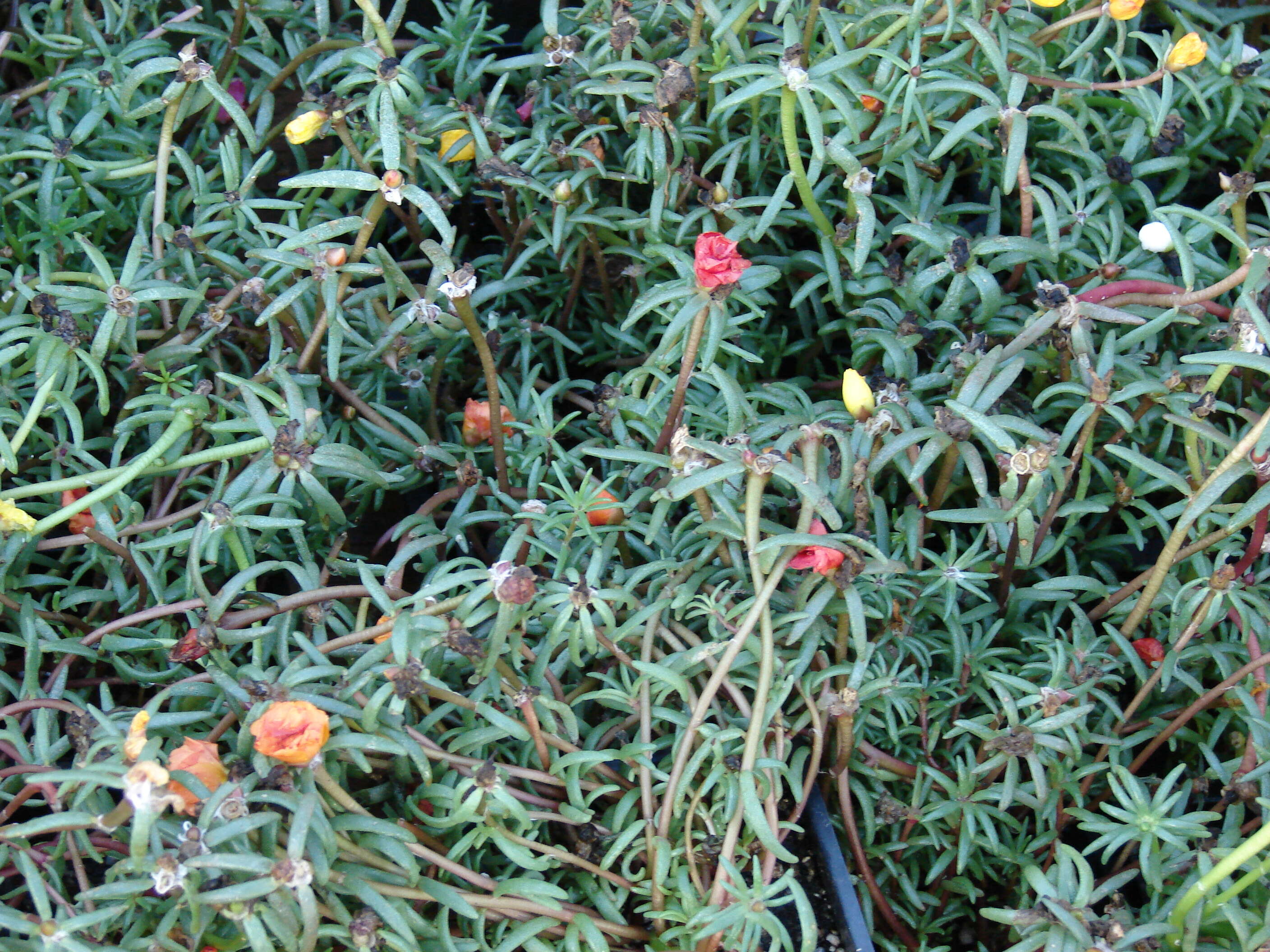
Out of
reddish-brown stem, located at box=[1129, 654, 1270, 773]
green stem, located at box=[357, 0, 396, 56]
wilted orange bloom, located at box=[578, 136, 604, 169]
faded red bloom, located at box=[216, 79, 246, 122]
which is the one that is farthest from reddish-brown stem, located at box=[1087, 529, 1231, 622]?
faded red bloom, located at box=[216, 79, 246, 122]

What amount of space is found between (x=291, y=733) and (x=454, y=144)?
2.88 ft

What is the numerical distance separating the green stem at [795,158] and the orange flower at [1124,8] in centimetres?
37

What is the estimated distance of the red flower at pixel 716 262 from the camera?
3.55 feet

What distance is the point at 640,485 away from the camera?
4.32 ft

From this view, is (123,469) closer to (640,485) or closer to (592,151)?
(640,485)

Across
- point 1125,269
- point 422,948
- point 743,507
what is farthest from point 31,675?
point 1125,269

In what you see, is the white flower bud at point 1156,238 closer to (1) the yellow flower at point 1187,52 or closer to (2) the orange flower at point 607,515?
(1) the yellow flower at point 1187,52

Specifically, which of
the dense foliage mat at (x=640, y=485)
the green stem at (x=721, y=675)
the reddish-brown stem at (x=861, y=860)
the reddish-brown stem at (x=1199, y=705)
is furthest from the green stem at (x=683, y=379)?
the reddish-brown stem at (x=1199, y=705)

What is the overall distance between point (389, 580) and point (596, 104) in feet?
2.56

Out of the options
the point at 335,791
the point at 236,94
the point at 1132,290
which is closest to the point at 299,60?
the point at 236,94

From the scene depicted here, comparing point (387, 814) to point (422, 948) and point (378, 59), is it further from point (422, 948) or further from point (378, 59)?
point (378, 59)

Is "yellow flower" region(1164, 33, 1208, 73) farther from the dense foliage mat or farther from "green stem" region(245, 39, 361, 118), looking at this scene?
"green stem" region(245, 39, 361, 118)

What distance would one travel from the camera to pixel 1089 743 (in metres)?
1.23

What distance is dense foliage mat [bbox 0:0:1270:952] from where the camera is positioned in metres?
1.02
